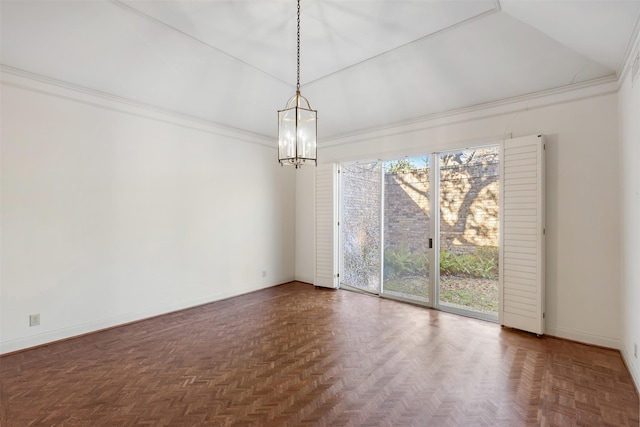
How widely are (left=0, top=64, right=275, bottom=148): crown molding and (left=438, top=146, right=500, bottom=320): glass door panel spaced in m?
3.70

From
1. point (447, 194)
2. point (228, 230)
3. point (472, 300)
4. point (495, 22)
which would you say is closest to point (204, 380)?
point (228, 230)

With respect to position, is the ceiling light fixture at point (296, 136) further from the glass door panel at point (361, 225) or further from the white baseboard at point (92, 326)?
the white baseboard at point (92, 326)

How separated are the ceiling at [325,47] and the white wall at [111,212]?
1.30ft

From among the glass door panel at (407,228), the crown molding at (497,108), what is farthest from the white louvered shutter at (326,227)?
the glass door panel at (407,228)

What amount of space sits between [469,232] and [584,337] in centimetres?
166

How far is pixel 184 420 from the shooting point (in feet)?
6.76

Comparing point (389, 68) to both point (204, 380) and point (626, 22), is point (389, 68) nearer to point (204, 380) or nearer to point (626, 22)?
point (626, 22)

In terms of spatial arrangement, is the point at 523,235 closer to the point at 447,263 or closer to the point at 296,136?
the point at 447,263

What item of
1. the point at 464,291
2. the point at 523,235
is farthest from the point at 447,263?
the point at 523,235

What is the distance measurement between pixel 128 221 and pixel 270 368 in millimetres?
2761

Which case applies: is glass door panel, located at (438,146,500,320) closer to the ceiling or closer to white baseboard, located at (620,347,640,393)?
the ceiling

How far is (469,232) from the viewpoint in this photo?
13.7 ft

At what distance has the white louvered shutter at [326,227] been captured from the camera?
5.53m

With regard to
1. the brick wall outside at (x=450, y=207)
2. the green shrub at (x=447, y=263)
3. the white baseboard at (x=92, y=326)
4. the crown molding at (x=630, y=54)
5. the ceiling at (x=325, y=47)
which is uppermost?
the ceiling at (x=325, y=47)
